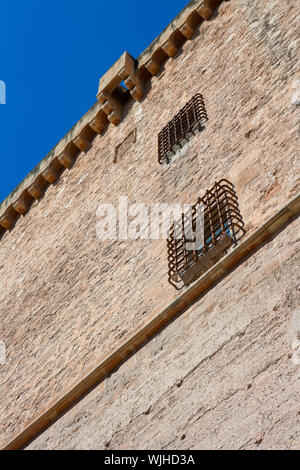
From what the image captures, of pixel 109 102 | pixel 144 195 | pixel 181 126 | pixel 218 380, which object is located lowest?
pixel 218 380

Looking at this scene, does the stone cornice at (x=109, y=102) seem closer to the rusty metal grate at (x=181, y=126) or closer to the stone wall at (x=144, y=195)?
the stone wall at (x=144, y=195)

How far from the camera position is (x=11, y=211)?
1119 cm

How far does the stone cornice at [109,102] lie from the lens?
9766mm

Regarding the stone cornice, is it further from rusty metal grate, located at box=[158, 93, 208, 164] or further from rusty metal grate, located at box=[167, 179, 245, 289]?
rusty metal grate, located at box=[167, 179, 245, 289]

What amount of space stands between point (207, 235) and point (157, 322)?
3.33 ft

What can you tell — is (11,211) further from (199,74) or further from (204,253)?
(204,253)

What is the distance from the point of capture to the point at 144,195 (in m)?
8.19

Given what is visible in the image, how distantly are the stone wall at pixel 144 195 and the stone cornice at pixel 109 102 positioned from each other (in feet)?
0.61

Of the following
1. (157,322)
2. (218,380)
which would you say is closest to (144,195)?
(157,322)

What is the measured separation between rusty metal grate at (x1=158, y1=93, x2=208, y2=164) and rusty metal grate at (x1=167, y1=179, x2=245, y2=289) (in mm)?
1298

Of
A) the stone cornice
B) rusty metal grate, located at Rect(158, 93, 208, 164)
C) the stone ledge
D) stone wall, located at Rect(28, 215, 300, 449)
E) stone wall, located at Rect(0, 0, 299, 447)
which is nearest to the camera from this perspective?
stone wall, located at Rect(28, 215, 300, 449)

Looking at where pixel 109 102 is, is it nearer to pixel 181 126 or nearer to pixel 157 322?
pixel 181 126

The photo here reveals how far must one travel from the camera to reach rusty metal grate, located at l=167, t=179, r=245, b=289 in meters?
6.37

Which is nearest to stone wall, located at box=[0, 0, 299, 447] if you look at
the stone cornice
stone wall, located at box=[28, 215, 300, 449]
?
stone wall, located at box=[28, 215, 300, 449]
